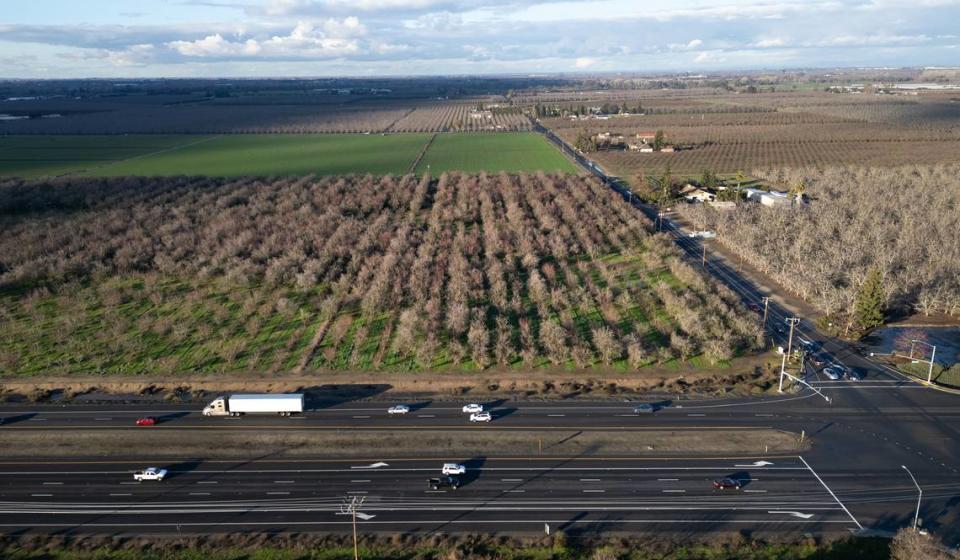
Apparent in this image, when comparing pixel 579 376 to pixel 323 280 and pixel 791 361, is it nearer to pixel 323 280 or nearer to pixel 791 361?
pixel 791 361

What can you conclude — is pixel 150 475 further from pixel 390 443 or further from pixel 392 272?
pixel 392 272

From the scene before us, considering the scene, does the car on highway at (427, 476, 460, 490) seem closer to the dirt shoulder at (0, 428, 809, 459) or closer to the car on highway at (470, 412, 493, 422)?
the dirt shoulder at (0, 428, 809, 459)

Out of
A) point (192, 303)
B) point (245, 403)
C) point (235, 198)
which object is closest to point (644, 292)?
point (245, 403)

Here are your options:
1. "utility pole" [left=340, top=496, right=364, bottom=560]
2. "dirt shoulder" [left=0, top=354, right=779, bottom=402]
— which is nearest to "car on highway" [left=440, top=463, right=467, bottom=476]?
"utility pole" [left=340, top=496, right=364, bottom=560]

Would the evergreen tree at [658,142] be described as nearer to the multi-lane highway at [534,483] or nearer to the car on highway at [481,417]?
the multi-lane highway at [534,483]

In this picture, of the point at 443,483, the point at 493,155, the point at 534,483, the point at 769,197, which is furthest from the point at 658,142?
the point at 443,483

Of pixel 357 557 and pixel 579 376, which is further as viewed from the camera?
pixel 579 376

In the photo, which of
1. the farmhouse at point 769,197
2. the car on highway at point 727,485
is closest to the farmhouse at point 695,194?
the farmhouse at point 769,197
